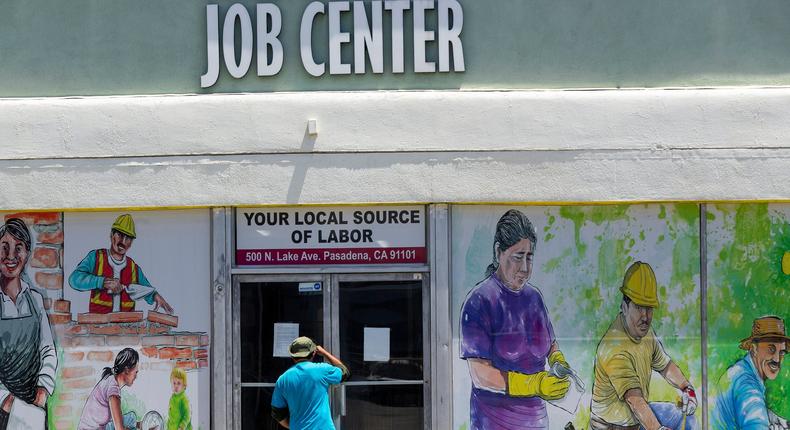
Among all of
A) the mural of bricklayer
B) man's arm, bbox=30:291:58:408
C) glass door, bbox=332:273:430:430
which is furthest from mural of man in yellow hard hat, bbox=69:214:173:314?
glass door, bbox=332:273:430:430

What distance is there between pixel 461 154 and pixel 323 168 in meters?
1.24

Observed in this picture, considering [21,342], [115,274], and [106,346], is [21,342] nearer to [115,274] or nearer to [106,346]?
[106,346]

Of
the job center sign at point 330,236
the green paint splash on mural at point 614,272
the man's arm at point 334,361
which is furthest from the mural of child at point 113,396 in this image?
the green paint splash on mural at point 614,272

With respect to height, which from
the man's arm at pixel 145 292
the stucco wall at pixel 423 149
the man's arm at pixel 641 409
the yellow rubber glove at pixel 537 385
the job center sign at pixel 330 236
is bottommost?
the man's arm at pixel 641 409

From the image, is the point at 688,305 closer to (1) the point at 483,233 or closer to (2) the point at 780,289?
(2) the point at 780,289

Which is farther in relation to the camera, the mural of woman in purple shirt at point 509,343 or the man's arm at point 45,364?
the man's arm at point 45,364

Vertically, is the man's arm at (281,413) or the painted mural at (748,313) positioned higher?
the painted mural at (748,313)

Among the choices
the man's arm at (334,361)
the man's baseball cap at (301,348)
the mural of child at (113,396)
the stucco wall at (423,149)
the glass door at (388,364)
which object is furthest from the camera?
the mural of child at (113,396)

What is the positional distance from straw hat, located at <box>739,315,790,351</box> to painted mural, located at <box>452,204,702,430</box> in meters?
0.56

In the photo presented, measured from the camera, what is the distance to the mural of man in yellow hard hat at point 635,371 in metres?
9.61

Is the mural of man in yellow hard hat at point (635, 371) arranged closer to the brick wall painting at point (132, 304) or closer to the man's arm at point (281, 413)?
the man's arm at point (281, 413)

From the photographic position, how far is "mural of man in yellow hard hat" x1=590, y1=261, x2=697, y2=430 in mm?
9609

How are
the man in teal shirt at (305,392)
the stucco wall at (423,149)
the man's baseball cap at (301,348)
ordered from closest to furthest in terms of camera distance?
the man in teal shirt at (305,392) → the man's baseball cap at (301,348) → the stucco wall at (423,149)

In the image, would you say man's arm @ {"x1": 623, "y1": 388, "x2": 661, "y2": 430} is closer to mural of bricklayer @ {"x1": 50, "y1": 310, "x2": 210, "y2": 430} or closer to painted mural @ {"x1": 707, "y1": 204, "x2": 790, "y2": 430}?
painted mural @ {"x1": 707, "y1": 204, "x2": 790, "y2": 430}
